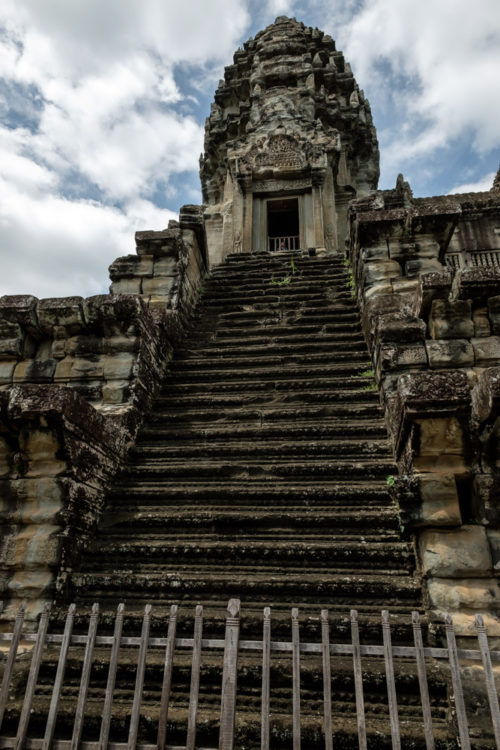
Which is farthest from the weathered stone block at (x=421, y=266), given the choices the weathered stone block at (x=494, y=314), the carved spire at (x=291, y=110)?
the carved spire at (x=291, y=110)

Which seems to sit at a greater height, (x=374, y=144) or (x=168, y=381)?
(x=374, y=144)

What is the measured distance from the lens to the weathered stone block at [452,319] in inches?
172

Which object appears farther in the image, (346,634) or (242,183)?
(242,183)

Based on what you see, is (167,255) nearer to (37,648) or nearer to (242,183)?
(37,648)

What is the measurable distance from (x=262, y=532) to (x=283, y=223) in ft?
46.2

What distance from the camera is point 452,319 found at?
4.42 m

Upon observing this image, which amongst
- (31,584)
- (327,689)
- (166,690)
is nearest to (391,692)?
(327,689)

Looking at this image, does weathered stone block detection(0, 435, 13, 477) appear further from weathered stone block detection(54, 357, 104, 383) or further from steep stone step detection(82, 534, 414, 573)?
weathered stone block detection(54, 357, 104, 383)

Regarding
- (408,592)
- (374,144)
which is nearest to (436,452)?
(408,592)

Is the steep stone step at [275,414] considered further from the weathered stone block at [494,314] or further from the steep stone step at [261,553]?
the steep stone step at [261,553]

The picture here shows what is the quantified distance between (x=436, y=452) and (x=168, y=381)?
3.66m

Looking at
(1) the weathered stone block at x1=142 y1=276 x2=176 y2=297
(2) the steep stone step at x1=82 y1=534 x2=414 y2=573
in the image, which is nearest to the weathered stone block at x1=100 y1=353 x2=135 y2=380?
(2) the steep stone step at x1=82 y1=534 x2=414 y2=573

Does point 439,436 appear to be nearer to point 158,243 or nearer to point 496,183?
point 158,243

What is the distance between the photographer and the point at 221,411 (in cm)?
533
